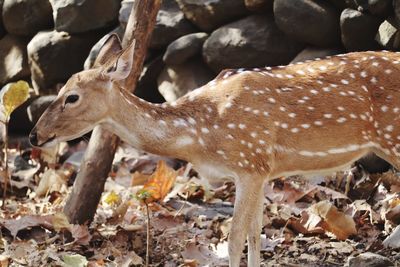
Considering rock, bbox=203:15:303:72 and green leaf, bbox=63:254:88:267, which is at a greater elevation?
rock, bbox=203:15:303:72

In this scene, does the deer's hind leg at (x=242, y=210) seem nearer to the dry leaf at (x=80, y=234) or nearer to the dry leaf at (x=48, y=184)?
the dry leaf at (x=80, y=234)

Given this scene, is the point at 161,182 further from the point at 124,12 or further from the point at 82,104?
the point at 124,12

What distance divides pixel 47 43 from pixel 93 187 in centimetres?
352

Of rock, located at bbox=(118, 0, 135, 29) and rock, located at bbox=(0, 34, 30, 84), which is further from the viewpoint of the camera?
rock, located at bbox=(0, 34, 30, 84)

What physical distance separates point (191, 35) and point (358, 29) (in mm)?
2009

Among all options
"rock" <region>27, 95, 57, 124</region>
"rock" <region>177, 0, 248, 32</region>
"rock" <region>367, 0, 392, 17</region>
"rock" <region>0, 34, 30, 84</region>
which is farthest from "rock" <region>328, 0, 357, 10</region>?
"rock" <region>0, 34, 30, 84</region>

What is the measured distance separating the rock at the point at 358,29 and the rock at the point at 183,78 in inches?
68.7

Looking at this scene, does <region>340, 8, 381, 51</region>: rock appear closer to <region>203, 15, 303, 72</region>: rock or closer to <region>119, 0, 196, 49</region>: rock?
<region>203, 15, 303, 72</region>: rock

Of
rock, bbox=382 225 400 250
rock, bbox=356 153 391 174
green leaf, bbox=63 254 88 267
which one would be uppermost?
green leaf, bbox=63 254 88 267

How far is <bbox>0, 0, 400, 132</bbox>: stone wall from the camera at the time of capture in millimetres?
7094

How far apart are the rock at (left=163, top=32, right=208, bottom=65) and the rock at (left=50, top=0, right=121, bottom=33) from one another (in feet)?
3.58

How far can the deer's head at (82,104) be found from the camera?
495 cm

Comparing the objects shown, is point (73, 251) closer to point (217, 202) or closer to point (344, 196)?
point (217, 202)

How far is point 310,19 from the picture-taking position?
23.9ft
